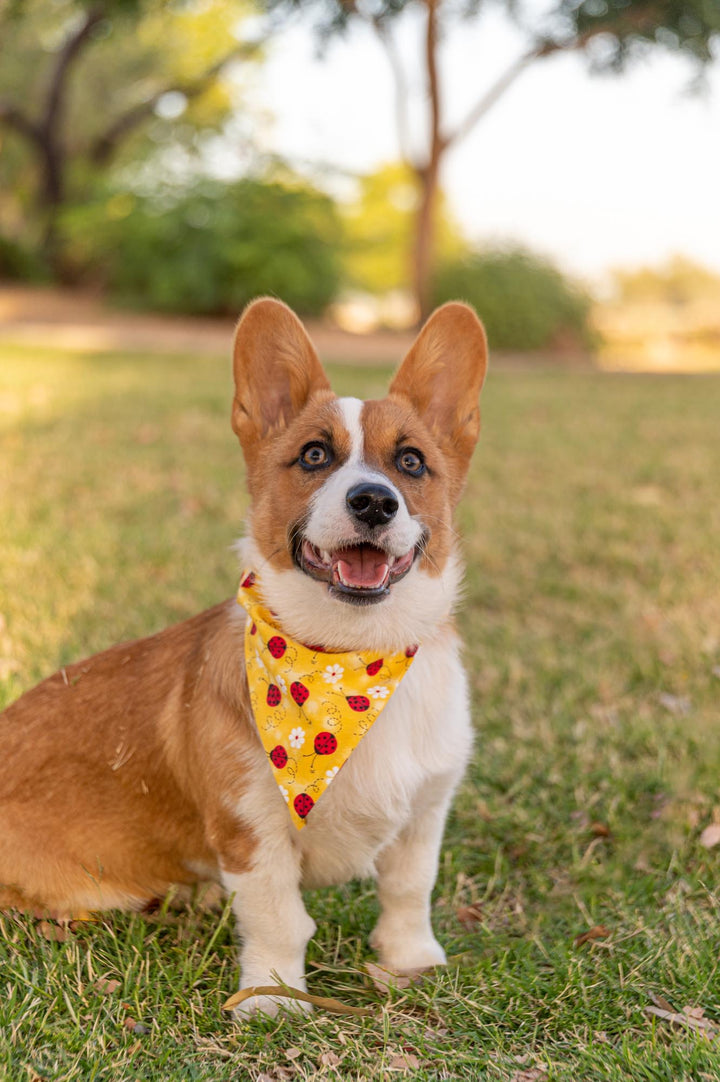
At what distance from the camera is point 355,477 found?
2369mm

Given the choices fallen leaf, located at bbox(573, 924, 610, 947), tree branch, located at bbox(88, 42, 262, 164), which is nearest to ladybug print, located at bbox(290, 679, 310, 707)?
fallen leaf, located at bbox(573, 924, 610, 947)

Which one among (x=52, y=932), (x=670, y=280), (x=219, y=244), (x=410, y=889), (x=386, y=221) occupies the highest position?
(x=410, y=889)

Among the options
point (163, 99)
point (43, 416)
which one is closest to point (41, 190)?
point (163, 99)

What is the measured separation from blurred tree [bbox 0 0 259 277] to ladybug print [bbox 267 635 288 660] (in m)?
19.0

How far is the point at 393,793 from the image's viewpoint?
95.2 inches

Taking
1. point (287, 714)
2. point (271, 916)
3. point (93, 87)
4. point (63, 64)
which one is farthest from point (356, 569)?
point (93, 87)

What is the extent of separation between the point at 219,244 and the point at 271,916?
16302 mm

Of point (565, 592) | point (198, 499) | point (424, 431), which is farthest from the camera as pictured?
point (198, 499)

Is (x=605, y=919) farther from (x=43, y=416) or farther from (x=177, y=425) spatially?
(x=43, y=416)

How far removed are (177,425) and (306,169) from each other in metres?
12.2

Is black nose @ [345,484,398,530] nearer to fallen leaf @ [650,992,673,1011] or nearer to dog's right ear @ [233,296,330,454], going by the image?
dog's right ear @ [233,296,330,454]

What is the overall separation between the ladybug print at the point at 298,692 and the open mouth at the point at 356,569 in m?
0.28

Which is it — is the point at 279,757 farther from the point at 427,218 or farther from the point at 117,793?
the point at 427,218

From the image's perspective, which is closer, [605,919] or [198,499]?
[605,919]
